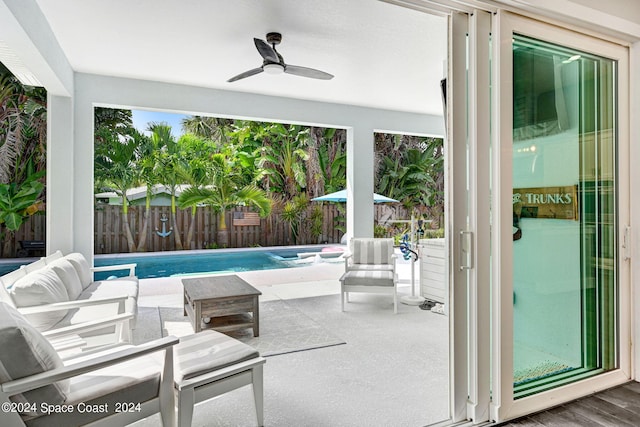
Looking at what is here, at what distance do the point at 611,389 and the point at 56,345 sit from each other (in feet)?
11.8

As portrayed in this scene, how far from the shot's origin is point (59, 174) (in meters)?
4.90

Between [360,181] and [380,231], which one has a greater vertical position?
[360,181]

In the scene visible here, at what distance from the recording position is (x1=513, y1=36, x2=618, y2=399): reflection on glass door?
2406 mm

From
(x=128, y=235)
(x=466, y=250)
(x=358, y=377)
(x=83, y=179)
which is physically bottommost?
(x=358, y=377)

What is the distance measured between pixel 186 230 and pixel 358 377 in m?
9.57

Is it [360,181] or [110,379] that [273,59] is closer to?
[110,379]

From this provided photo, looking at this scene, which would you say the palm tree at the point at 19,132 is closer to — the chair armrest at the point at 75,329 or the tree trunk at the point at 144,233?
the tree trunk at the point at 144,233

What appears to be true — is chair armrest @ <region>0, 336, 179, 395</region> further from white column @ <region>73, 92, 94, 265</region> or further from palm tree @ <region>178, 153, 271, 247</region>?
palm tree @ <region>178, 153, 271, 247</region>

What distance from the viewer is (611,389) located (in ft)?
8.86

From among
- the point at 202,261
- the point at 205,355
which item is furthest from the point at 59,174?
the point at 202,261

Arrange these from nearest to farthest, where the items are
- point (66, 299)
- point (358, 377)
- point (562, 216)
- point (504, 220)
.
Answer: point (504, 220) < point (562, 216) < point (358, 377) < point (66, 299)

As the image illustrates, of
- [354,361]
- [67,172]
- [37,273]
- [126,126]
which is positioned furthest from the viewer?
[126,126]

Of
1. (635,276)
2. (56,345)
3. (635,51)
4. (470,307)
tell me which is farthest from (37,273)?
(635,51)

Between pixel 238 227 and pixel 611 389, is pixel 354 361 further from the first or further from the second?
pixel 238 227
